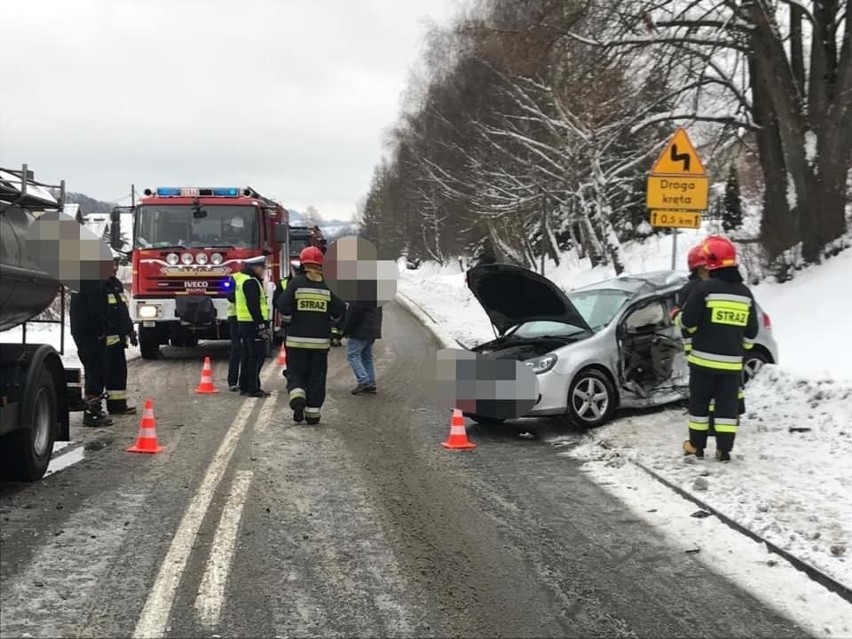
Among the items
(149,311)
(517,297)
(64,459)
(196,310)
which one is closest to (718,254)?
(517,297)

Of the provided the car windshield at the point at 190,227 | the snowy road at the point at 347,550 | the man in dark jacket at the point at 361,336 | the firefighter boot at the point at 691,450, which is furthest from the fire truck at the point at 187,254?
the firefighter boot at the point at 691,450

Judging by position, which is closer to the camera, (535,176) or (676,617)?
(676,617)

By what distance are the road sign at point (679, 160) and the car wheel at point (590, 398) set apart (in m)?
2.91

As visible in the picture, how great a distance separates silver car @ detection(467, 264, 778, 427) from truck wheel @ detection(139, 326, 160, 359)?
7.73 meters

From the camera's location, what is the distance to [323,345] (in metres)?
9.12

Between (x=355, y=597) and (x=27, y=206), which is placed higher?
(x=27, y=206)

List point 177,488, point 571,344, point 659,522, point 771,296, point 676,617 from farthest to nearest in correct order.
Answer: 1. point 771,296
2. point 571,344
3. point 177,488
4. point 659,522
5. point 676,617

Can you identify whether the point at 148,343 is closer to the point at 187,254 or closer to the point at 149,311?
the point at 149,311

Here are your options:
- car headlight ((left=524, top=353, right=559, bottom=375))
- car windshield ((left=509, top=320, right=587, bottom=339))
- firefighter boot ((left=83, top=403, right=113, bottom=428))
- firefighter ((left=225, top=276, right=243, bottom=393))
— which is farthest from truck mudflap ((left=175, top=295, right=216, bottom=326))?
car headlight ((left=524, top=353, right=559, bottom=375))

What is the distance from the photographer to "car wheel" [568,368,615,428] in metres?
8.38

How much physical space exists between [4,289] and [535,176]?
19.7 m

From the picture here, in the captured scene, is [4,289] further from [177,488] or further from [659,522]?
[659,522]

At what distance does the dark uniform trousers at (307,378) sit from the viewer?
8.95m

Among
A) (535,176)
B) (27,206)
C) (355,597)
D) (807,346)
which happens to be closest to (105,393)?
(27,206)
